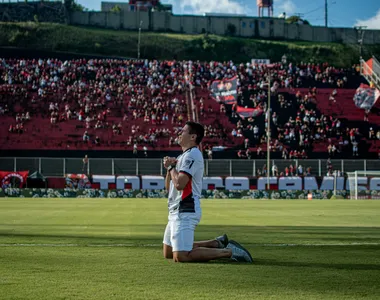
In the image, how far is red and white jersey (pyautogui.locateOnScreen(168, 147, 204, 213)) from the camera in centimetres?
891

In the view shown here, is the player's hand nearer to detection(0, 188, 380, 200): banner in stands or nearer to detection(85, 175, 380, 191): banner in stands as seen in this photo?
detection(0, 188, 380, 200): banner in stands

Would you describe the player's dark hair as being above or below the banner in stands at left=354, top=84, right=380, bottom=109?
below

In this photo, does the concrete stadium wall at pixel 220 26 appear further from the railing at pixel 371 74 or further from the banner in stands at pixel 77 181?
the banner in stands at pixel 77 181

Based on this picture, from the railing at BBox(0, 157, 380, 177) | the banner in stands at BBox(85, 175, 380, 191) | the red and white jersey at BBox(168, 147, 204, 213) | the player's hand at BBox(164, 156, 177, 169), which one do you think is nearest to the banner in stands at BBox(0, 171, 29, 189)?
the railing at BBox(0, 157, 380, 177)

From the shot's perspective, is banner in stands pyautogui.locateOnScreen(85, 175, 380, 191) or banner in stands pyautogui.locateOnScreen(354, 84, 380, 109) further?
banner in stands pyautogui.locateOnScreen(354, 84, 380, 109)

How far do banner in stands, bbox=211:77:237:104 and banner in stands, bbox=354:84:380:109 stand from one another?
14584 mm

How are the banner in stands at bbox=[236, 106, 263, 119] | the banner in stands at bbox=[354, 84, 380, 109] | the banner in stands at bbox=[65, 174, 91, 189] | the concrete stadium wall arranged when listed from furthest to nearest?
the concrete stadium wall → the banner in stands at bbox=[354, 84, 380, 109] → the banner in stands at bbox=[236, 106, 263, 119] → the banner in stands at bbox=[65, 174, 91, 189]

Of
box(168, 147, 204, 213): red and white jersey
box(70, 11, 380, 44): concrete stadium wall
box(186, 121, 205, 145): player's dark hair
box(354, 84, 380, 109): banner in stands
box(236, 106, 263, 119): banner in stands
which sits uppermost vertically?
box(70, 11, 380, 44): concrete stadium wall

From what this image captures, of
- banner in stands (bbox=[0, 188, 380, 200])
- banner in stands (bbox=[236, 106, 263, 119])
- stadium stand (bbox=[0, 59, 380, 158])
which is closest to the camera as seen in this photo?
banner in stands (bbox=[0, 188, 380, 200])

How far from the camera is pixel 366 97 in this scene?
220ft

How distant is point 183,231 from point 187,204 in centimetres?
39

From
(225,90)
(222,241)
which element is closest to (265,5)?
(225,90)

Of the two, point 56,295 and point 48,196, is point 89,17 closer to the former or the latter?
point 48,196

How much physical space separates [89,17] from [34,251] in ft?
353
